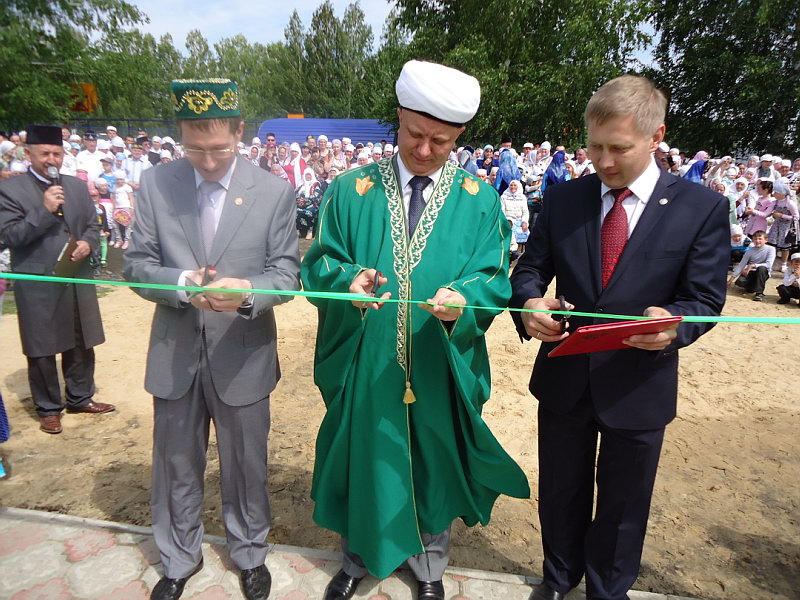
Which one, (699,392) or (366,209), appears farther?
(699,392)

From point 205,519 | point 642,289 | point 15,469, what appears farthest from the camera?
point 15,469

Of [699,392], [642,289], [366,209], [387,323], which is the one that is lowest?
[699,392]

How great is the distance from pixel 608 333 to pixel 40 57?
22977 millimetres

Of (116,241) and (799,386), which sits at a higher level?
(116,241)

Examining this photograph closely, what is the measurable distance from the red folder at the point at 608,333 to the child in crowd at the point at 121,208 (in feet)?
34.8

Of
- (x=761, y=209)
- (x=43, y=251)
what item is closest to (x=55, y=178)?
(x=43, y=251)

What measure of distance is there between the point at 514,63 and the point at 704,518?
22.4 m

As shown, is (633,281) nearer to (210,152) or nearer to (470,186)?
(470,186)

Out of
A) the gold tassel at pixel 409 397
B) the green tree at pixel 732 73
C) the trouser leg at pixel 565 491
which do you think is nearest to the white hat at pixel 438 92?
the gold tassel at pixel 409 397

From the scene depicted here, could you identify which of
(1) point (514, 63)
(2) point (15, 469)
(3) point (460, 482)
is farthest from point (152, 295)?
(1) point (514, 63)

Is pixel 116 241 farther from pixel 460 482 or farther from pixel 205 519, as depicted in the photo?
pixel 460 482

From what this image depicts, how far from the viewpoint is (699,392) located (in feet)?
17.4

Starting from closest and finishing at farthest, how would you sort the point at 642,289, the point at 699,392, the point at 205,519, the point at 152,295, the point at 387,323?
the point at 642,289 → the point at 152,295 → the point at 387,323 → the point at 205,519 → the point at 699,392

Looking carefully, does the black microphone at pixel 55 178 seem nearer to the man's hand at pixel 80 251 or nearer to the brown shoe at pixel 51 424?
the man's hand at pixel 80 251
